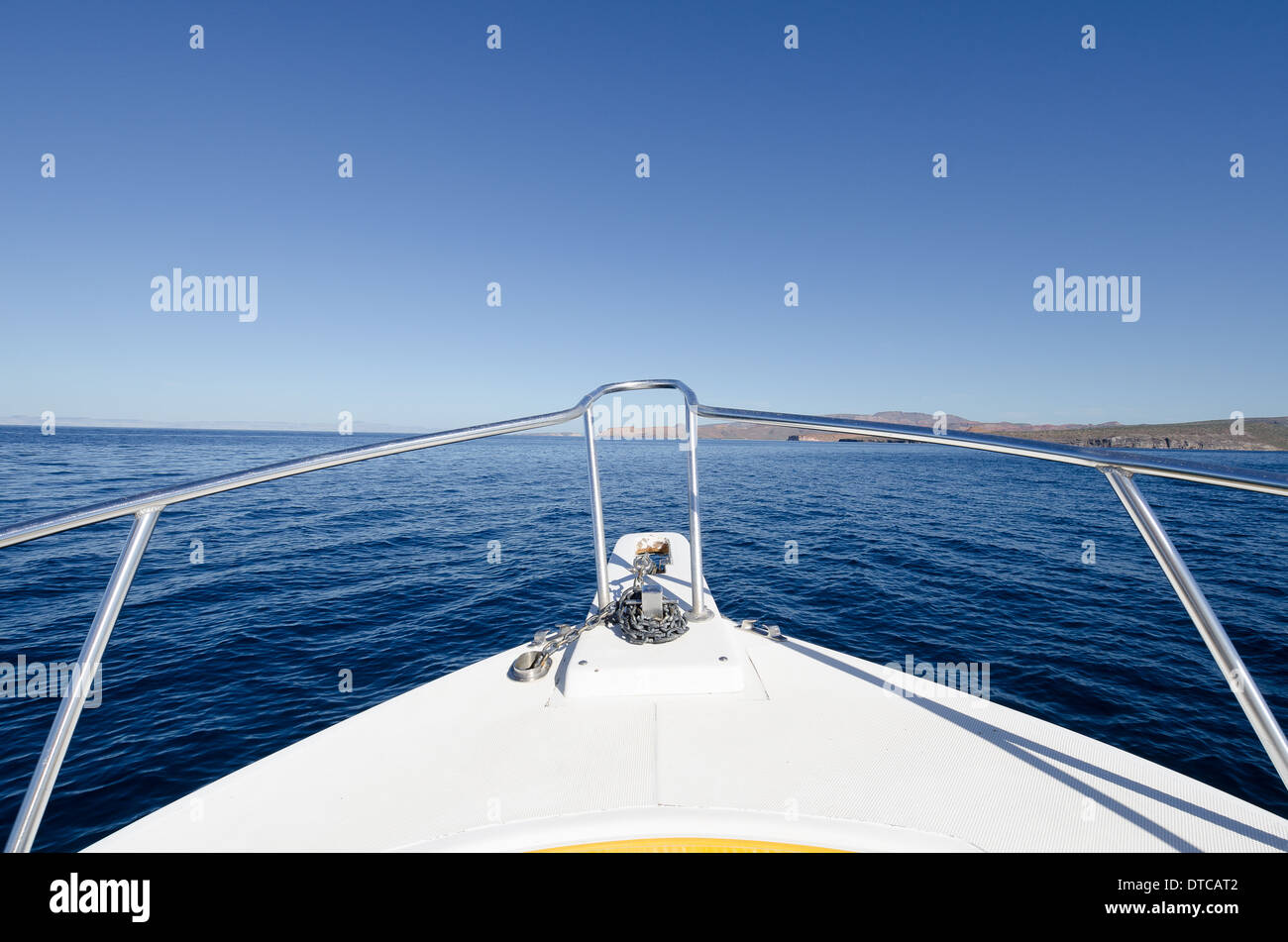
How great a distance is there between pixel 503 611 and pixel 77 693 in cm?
860

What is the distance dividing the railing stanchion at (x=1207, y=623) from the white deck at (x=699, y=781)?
1.61 ft

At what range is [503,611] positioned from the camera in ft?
31.1

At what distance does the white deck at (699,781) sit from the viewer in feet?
5.09

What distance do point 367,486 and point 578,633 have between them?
28.5m

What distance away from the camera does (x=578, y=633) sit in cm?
282

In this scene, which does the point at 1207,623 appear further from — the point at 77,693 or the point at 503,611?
the point at 503,611

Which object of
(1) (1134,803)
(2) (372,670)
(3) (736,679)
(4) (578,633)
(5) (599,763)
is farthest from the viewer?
(2) (372,670)

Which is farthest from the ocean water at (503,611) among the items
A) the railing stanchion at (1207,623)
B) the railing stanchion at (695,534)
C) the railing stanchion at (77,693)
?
the railing stanchion at (1207,623)

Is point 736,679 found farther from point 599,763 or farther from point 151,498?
point 151,498

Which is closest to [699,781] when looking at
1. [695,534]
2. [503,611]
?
[695,534]

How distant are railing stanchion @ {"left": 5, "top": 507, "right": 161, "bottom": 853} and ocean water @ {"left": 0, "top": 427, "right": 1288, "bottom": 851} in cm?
548

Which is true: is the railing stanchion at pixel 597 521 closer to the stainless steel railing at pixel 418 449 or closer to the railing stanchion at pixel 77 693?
the stainless steel railing at pixel 418 449

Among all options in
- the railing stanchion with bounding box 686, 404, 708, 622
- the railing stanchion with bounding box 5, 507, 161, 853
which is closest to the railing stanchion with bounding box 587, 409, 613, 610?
the railing stanchion with bounding box 686, 404, 708, 622

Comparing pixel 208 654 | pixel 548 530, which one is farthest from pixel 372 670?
pixel 548 530
